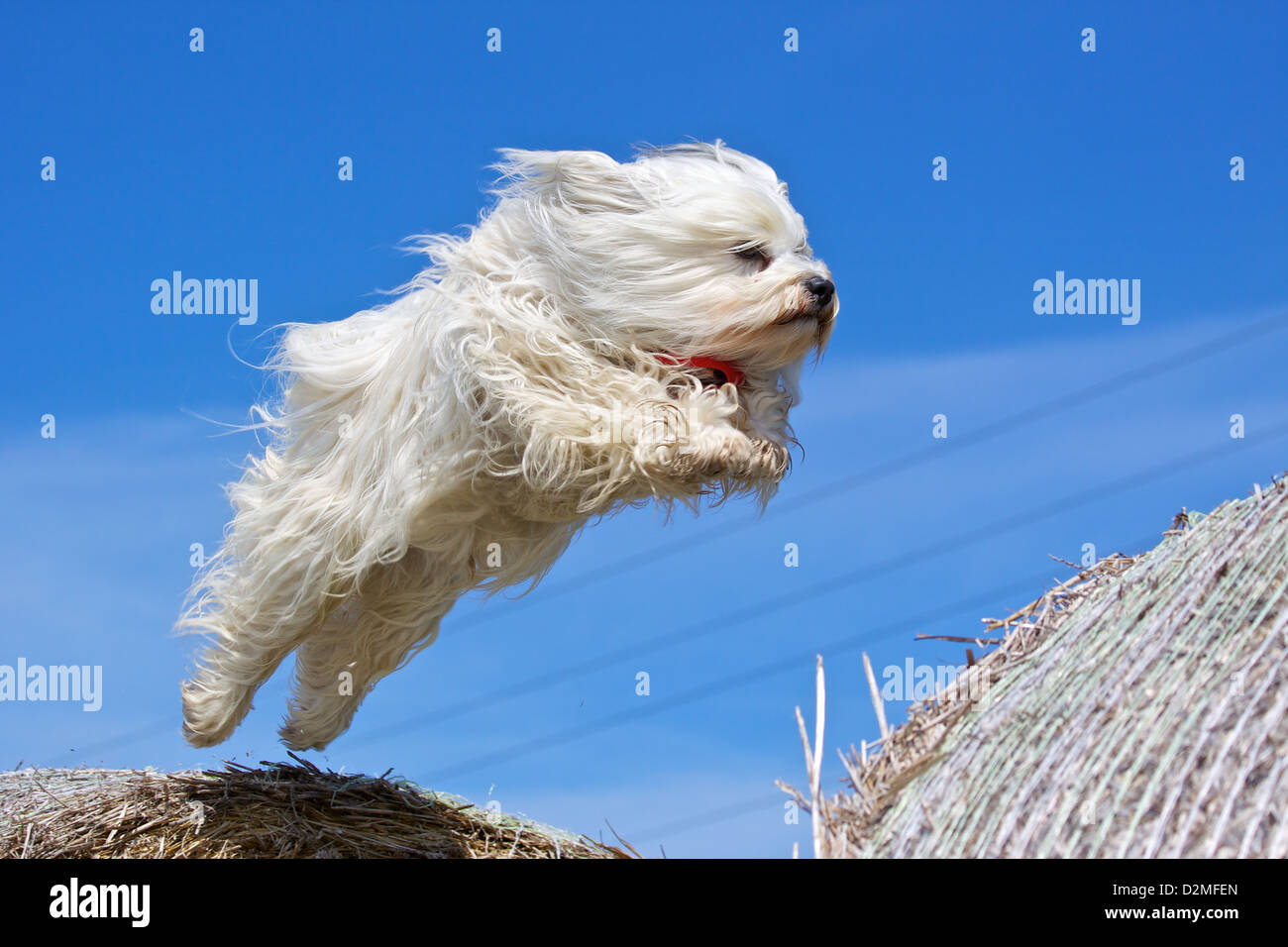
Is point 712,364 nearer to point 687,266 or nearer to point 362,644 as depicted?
point 687,266

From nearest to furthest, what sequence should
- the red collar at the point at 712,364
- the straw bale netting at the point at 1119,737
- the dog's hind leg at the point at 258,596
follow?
1. the straw bale netting at the point at 1119,737
2. the red collar at the point at 712,364
3. the dog's hind leg at the point at 258,596

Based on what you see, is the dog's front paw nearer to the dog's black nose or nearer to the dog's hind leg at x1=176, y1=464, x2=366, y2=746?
the dog's black nose

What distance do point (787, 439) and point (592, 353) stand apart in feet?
2.95

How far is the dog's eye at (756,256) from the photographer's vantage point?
17.2 feet

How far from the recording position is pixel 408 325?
19.1 ft

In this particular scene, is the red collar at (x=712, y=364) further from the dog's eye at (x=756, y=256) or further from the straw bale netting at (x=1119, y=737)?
the straw bale netting at (x=1119, y=737)

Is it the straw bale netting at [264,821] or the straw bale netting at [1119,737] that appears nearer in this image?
the straw bale netting at [1119,737]

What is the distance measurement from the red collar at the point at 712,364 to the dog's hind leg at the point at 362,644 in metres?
1.60

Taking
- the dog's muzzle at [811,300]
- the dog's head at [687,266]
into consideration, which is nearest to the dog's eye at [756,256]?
the dog's head at [687,266]

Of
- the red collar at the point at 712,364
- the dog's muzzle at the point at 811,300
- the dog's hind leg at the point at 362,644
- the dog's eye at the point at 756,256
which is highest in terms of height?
the dog's eye at the point at 756,256
